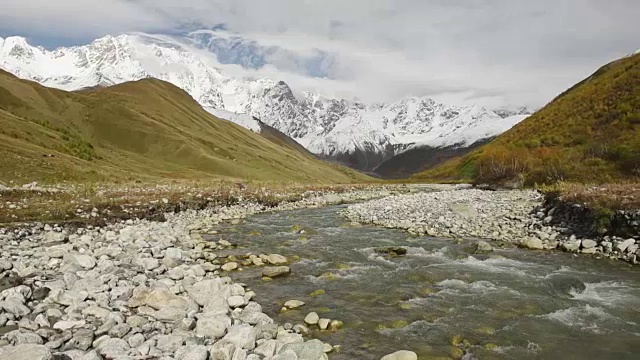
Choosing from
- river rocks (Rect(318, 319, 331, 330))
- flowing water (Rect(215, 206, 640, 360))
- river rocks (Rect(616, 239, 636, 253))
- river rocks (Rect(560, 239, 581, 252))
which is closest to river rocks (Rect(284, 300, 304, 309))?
flowing water (Rect(215, 206, 640, 360))

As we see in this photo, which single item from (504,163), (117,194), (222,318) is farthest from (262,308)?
(504,163)

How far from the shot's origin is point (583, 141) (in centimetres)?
6194

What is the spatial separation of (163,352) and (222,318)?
201 cm

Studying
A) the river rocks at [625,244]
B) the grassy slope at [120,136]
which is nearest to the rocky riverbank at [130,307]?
the river rocks at [625,244]

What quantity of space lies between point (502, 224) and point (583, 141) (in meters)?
42.4

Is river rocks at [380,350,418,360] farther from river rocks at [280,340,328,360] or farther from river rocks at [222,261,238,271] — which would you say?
river rocks at [222,261,238,271]

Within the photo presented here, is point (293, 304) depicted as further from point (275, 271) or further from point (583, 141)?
point (583, 141)

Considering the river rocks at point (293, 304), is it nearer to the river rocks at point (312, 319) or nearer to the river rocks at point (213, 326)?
the river rocks at point (312, 319)

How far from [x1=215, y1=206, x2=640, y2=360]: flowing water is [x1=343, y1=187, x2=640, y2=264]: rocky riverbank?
1298 mm

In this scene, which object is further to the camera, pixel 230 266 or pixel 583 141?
pixel 583 141

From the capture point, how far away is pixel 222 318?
11953 mm

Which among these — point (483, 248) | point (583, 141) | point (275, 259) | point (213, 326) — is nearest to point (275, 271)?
point (275, 259)

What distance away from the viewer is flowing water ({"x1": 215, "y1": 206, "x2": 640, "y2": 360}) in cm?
1211

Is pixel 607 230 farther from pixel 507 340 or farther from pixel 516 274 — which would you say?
pixel 507 340
